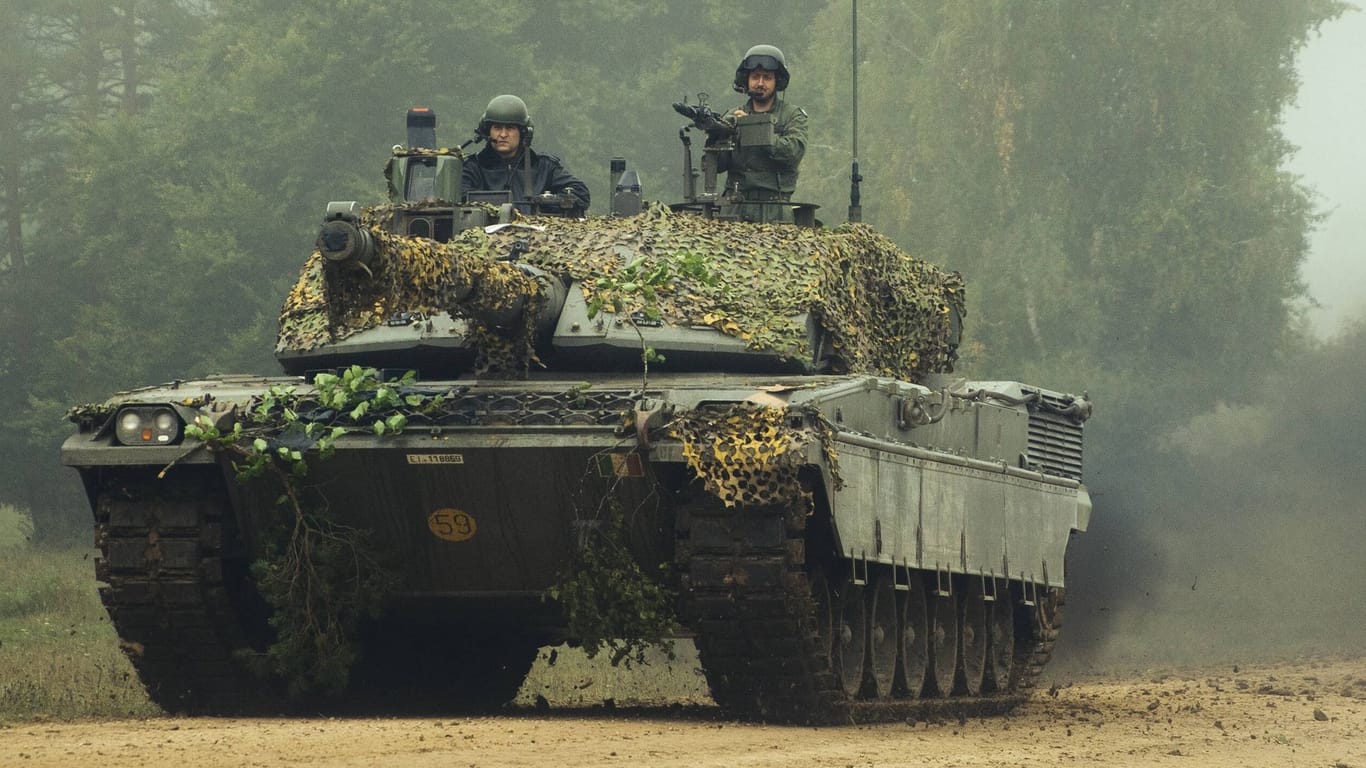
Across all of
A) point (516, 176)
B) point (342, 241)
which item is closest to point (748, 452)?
point (342, 241)

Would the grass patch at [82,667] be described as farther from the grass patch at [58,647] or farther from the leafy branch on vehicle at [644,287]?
the leafy branch on vehicle at [644,287]

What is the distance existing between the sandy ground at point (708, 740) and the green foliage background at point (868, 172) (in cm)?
1773

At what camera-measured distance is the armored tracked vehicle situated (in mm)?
12578

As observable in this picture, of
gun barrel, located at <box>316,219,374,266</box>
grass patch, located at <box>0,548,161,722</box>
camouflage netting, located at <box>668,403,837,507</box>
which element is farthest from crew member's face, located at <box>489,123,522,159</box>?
gun barrel, located at <box>316,219,374,266</box>

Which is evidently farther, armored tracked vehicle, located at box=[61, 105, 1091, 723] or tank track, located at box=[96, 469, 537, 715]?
tank track, located at box=[96, 469, 537, 715]

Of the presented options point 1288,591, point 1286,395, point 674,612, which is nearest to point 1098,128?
point 1286,395

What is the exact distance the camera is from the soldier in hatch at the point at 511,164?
17.0m

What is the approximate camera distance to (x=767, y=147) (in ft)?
54.9

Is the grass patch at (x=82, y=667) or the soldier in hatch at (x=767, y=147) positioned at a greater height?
the soldier in hatch at (x=767, y=147)

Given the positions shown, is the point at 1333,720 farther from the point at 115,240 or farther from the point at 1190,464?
the point at 115,240

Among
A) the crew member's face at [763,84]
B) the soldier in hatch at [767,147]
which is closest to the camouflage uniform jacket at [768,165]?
the soldier in hatch at [767,147]

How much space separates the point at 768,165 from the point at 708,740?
5.76 meters

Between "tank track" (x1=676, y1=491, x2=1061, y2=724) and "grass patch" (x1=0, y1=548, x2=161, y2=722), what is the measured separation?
131 inches

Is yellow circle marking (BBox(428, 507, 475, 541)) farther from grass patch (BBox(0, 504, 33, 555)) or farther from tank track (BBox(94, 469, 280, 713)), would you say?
grass patch (BBox(0, 504, 33, 555))
